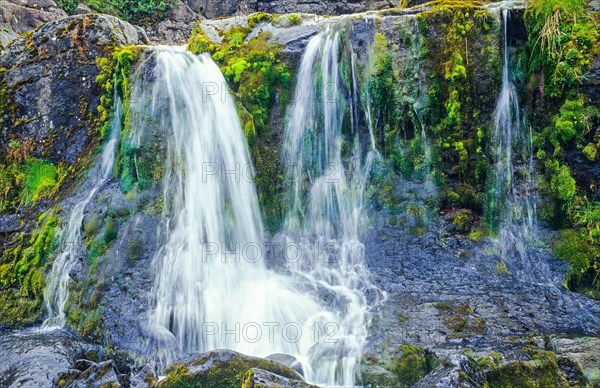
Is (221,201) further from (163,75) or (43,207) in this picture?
(43,207)

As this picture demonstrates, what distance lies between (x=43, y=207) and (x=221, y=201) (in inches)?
124

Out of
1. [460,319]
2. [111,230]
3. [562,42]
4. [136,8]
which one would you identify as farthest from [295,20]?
[136,8]

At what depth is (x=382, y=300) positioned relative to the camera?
6887 millimetres

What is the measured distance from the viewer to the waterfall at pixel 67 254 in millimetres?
7363

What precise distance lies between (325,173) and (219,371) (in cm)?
394

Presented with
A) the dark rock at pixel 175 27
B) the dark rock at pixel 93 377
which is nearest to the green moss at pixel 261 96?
the dark rock at pixel 93 377

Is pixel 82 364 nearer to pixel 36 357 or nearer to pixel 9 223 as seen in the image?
pixel 36 357

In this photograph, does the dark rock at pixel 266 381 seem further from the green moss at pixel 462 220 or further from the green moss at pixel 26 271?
the green moss at pixel 26 271

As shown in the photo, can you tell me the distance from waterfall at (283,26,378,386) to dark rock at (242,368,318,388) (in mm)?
2547

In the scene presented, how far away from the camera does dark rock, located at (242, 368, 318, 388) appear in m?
4.56

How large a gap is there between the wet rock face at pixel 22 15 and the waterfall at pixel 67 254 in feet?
18.9

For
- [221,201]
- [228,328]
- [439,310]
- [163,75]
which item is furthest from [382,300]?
[163,75]

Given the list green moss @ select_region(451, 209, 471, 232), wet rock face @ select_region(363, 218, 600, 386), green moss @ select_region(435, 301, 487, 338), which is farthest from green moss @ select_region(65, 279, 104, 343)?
green moss @ select_region(451, 209, 471, 232)

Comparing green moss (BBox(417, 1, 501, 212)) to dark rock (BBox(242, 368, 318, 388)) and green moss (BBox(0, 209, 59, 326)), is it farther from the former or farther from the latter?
green moss (BBox(0, 209, 59, 326))
